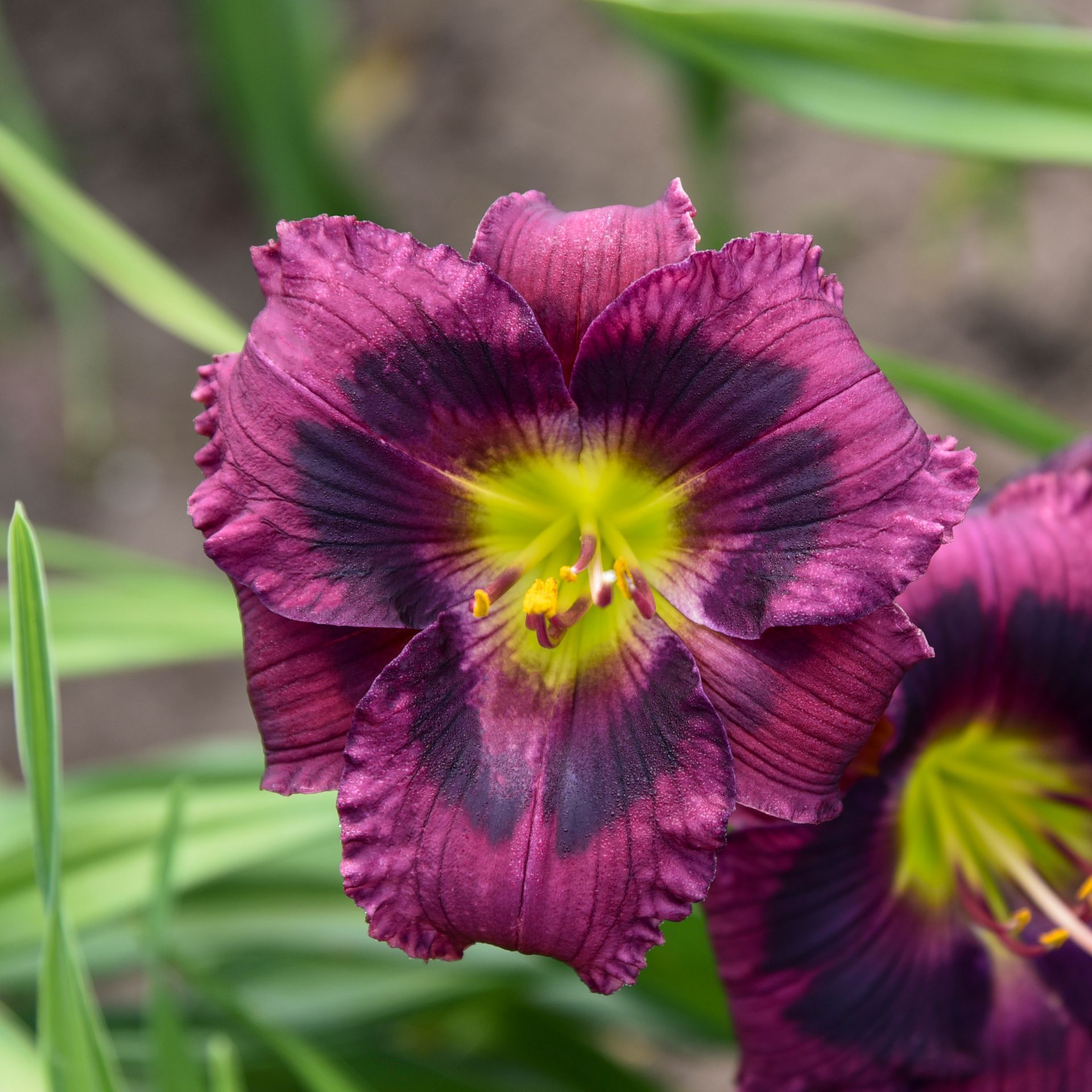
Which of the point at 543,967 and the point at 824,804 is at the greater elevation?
the point at 824,804

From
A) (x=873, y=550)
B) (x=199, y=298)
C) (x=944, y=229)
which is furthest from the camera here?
(x=944, y=229)

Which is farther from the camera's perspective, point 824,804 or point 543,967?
point 543,967

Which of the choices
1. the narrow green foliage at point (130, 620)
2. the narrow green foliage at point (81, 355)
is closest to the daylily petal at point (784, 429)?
the narrow green foliage at point (130, 620)

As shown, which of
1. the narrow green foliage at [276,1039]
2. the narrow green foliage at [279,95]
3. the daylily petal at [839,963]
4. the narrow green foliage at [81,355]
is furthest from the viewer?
the narrow green foliage at [81,355]

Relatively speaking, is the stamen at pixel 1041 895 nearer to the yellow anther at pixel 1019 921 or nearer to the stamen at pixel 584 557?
the yellow anther at pixel 1019 921

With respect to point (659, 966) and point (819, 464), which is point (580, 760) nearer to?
point (819, 464)

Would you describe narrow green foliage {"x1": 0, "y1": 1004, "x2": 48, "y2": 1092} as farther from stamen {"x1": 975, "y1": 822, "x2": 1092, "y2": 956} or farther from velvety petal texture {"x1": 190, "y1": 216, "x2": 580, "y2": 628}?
stamen {"x1": 975, "y1": 822, "x2": 1092, "y2": 956}

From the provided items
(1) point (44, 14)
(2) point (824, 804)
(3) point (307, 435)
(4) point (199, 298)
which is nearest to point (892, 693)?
(2) point (824, 804)
